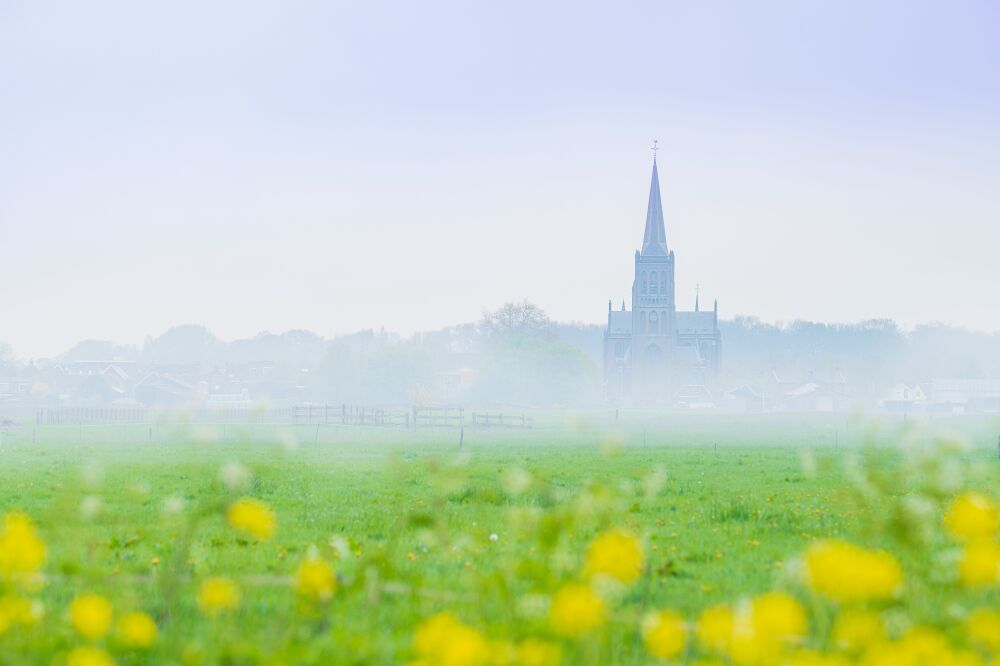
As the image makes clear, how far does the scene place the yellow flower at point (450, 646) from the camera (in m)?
2.79

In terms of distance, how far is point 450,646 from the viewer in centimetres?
286

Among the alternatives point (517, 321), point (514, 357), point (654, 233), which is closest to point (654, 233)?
point (654, 233)

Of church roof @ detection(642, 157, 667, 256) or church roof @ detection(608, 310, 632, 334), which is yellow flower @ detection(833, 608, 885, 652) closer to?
church roof @ detection(642, 157, 667, 256)

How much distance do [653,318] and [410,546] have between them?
150945 millimetres

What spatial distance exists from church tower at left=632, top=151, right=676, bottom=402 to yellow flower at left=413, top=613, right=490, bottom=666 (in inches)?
6089

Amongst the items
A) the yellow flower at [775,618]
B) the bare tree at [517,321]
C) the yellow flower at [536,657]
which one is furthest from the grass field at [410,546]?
the bare tree at [517,321]

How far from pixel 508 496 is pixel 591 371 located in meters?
101

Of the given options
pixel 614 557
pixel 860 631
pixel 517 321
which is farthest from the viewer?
pixel 517 321

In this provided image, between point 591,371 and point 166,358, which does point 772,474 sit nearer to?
point 591,371

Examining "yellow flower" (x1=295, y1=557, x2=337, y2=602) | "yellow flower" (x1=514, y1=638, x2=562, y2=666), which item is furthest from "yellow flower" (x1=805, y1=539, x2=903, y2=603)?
"yellow flower" (x1=295, y1=557, x2=337, y2=602)

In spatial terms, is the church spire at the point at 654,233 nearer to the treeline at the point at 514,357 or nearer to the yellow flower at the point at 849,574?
the treeline at the point at 514,357

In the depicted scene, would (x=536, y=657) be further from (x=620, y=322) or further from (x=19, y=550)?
(x=620, y=322)

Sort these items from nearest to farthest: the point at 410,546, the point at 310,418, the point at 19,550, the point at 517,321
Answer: the point at 19,550 → the point at 410,546 → the point at 310,418 → the point at 517,321

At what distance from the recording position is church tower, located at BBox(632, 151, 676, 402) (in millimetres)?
155500
